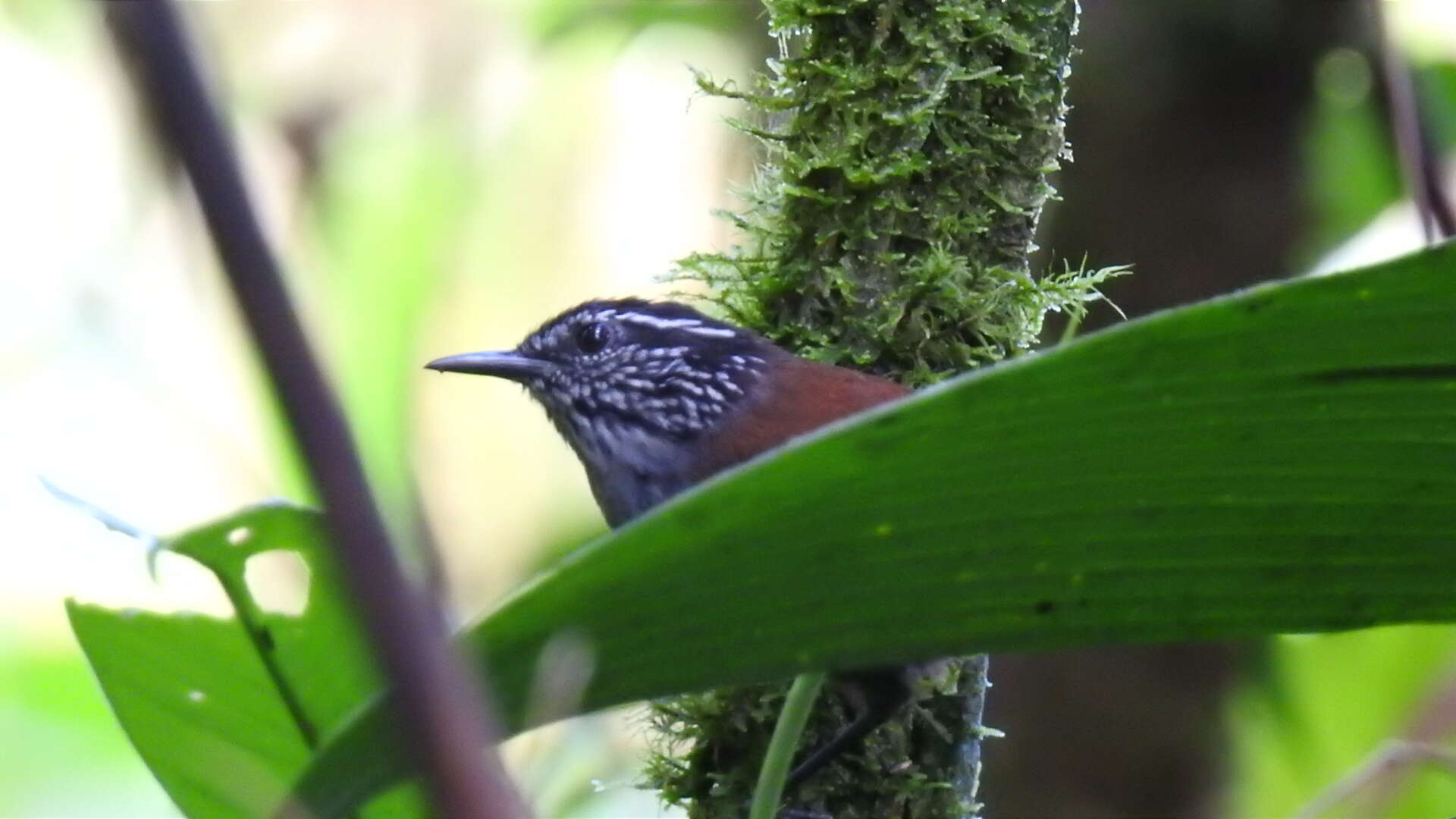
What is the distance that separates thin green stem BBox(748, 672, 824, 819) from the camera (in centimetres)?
139

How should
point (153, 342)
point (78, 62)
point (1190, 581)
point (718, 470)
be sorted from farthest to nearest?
point (78, 62), point (153, 342), point (718, 470), point (1190, 581)

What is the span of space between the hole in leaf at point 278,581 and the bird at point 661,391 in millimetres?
612

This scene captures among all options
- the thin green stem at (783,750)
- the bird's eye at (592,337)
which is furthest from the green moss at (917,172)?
the thin green stem at (783,750)

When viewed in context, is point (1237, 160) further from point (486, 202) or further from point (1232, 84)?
point (486, 202)

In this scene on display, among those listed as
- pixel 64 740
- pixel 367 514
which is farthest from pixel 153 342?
pixel 367 514

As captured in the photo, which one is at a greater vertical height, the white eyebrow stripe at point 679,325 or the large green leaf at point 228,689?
the white eyebrow stripe at point 679,325

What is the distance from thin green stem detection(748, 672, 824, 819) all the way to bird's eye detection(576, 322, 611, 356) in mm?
1365

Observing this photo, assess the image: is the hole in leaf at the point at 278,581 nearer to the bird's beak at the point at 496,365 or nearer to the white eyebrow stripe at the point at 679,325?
the bird's beak at the point at 496,365

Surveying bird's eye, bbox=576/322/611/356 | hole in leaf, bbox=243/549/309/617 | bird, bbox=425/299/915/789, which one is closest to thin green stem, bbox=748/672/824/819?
hole in leaf, bbox=243/549/309/617

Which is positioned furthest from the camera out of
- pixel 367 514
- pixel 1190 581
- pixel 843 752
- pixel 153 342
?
pixel 153 342

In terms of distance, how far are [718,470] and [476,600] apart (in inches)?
64.3

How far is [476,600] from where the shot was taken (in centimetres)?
382

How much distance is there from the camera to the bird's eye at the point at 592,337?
8.83 feet

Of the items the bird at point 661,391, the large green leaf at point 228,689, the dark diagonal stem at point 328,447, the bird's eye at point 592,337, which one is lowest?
the dark diagonal stem at point 328,447
